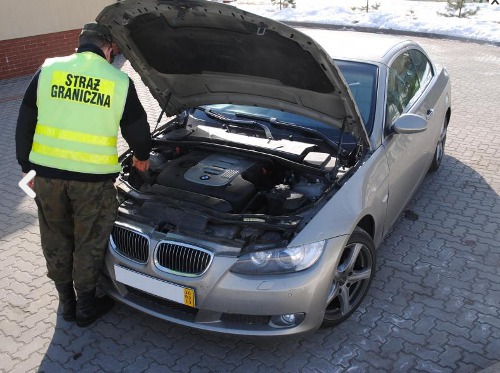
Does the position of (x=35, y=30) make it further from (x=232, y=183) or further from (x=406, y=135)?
(x=406, y=135)

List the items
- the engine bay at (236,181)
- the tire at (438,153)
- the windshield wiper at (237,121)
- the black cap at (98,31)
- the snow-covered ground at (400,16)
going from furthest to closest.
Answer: the snow-covered ground at (400,16) → the tire at (438,153) → the windshield wiper at (237,121) → the black cap at (98,31) → the engine bay at (236,181)

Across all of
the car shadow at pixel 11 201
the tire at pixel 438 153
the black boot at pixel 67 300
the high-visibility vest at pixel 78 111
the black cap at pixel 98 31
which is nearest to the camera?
the high-visibility vest at pixel 78 111

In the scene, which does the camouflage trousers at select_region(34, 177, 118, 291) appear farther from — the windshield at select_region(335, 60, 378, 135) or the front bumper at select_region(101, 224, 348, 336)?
the windshield at select_region(335, 60, 378, 135)

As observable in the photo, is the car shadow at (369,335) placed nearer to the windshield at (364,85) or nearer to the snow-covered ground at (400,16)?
the windshield at (364,85)

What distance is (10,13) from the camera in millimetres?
9203

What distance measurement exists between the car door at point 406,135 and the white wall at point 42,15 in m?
7.43

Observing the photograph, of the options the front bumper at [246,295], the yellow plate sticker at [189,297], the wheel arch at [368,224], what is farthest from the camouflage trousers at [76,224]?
the wheel arch at [368,224]

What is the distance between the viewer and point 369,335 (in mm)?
3408

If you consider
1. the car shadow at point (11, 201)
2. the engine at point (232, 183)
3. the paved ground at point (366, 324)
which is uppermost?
the engine at point (232, 183)

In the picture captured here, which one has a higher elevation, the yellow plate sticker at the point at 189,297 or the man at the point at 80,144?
the man at the point at 80,144

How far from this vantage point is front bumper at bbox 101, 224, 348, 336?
2871 millimetres

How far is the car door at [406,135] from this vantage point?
394 cm

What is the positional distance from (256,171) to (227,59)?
84 centimetres

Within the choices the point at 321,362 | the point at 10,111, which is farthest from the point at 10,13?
the point at 321,362
